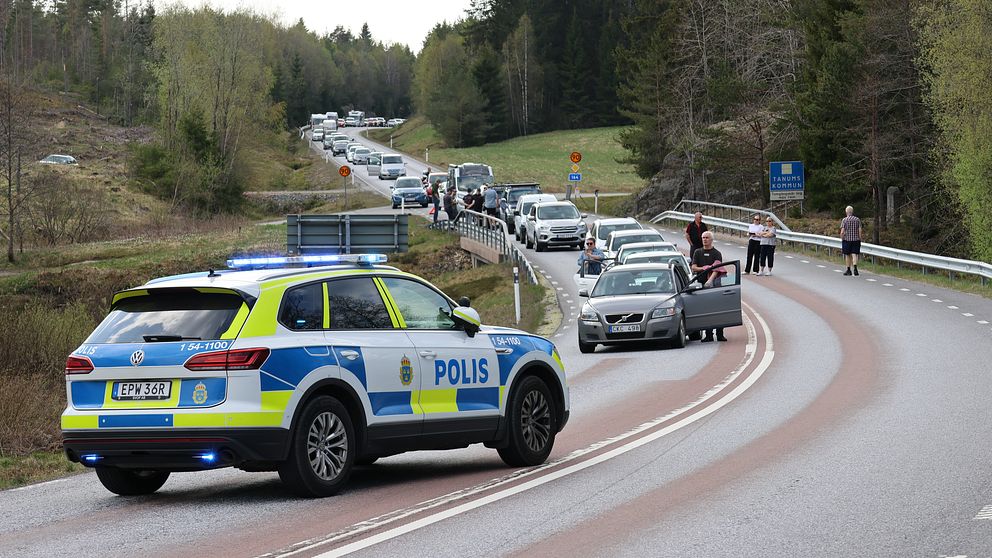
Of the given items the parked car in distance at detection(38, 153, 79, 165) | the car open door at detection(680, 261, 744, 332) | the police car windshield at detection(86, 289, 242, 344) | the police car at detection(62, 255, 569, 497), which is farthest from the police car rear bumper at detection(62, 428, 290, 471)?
the parked car in distance at detection(38, 153, 79, 165)

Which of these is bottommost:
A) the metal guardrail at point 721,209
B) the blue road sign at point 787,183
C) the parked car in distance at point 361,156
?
the metal guardrail at point 721,209

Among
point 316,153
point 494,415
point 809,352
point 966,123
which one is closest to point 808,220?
point 966,123

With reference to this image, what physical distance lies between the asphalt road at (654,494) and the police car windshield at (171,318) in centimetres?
120

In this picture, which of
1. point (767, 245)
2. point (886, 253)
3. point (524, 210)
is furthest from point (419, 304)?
point (524, 210)

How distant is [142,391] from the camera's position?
361 inches

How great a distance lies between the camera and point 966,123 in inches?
1767

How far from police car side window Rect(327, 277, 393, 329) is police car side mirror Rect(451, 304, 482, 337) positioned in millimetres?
654

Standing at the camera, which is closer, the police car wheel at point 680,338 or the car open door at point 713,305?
the police car wheel at point 680,338

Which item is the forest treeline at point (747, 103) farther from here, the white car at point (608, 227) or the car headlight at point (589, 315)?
the car headlight at point (589, 315)

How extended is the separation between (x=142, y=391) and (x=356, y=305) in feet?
5.73

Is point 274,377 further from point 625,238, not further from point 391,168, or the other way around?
point 391,168

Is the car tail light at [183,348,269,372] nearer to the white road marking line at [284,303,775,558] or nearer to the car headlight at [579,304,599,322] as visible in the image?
the white road marking line at [284,303,775,558]

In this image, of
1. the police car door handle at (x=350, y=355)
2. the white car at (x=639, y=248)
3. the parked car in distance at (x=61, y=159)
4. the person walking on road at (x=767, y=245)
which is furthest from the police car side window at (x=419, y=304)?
the parked car in distance at (x=61, y=159)

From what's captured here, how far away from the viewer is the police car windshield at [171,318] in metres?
9.23
